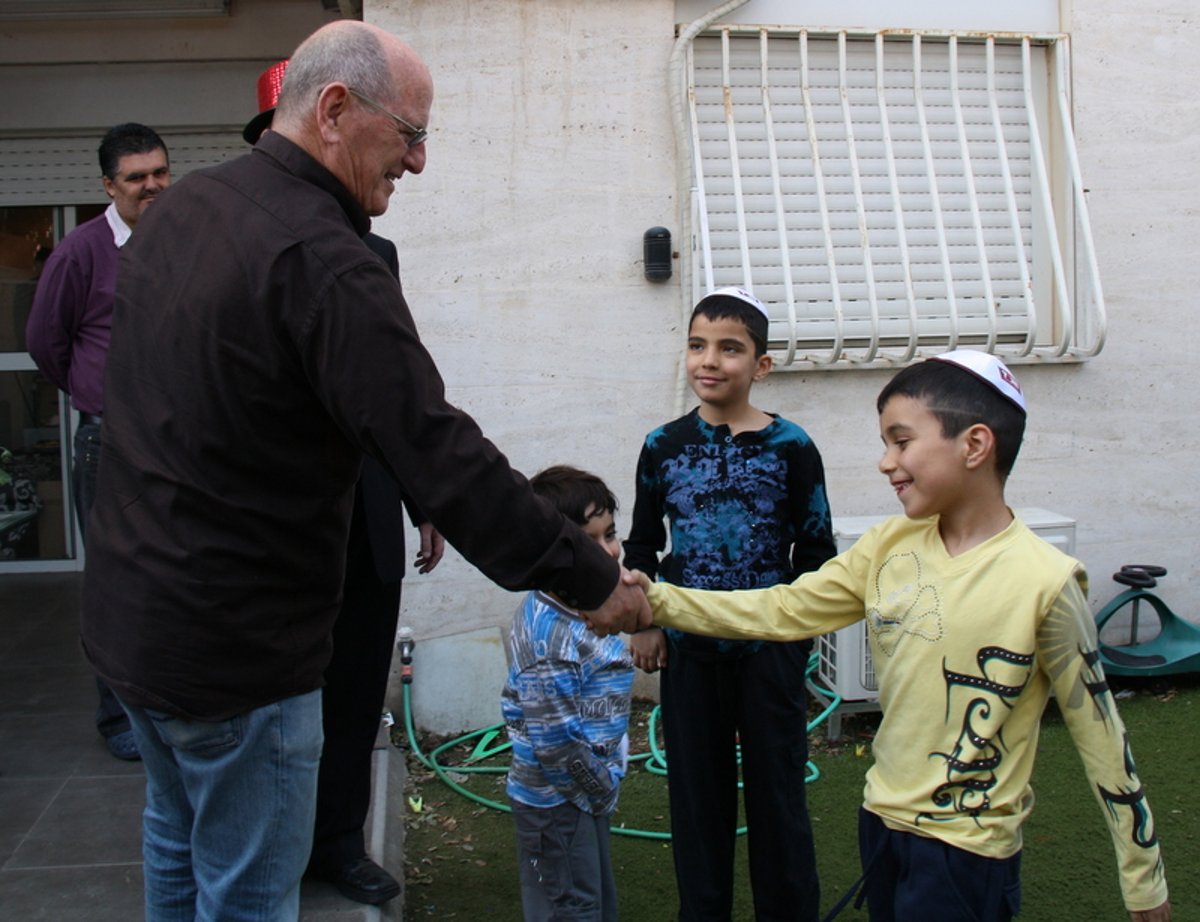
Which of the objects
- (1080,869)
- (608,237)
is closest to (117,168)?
(608,237)

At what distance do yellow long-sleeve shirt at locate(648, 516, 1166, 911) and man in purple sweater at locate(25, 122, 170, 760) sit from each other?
288 cm

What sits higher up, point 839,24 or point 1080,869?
point 839,24

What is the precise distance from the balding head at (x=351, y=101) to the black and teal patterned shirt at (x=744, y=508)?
1312mm

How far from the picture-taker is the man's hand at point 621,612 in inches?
97.1

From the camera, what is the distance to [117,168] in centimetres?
404

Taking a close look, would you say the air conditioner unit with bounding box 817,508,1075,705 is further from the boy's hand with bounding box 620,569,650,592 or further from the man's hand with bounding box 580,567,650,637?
the man's hand with bounding box 580,567,650,637

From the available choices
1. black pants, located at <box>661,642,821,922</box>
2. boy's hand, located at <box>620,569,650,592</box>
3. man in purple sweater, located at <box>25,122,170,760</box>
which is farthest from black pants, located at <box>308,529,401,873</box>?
man in purple sweater, located at <box>25,122,170,760</box>

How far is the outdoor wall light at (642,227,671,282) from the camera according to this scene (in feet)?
17.0

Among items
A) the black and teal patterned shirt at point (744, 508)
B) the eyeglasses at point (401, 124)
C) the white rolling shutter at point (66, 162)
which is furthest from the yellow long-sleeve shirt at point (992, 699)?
the white rolling shutter at point (66, 162)

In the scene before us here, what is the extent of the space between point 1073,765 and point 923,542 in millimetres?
2694

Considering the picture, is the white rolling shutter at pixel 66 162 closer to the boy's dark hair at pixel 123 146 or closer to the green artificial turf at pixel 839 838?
the boy's dark hair at pixel 123 146

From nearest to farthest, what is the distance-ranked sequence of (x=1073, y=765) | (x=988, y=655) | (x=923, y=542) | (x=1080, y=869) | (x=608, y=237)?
(x=988, y=655)
(x=923, y=542)
(x=1080, y=869)
(x=1073, y=765)
(x=608, y=237)

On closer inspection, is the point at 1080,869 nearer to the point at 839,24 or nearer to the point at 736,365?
the point at 736,365

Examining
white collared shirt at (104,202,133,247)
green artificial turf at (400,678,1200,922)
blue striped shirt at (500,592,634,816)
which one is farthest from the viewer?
white collared shirt at (104,202,133,247)
